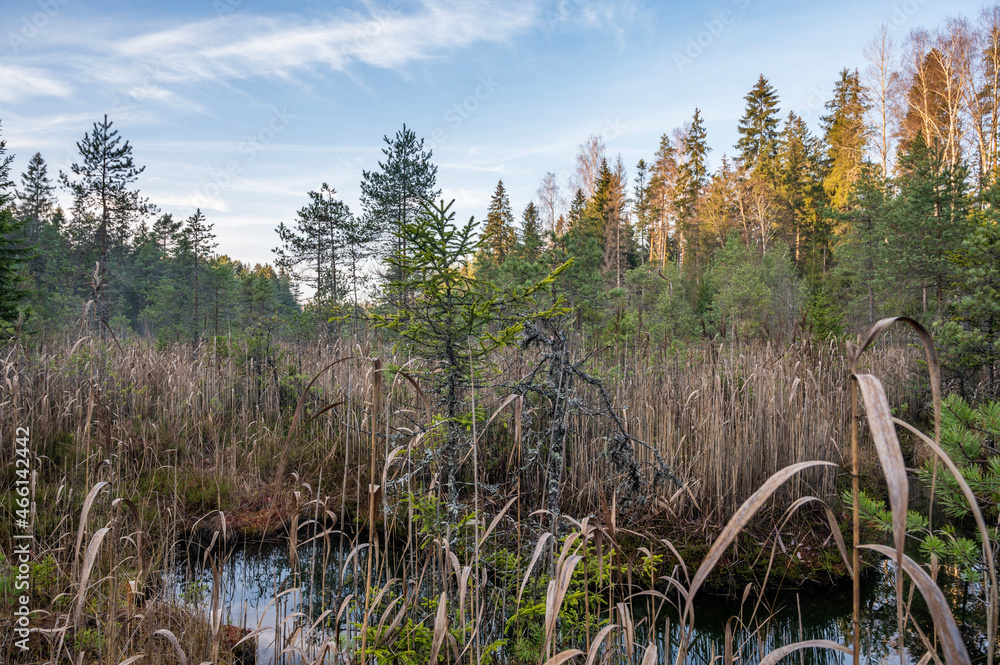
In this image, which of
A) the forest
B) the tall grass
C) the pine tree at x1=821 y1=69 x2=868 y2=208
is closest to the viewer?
the forest

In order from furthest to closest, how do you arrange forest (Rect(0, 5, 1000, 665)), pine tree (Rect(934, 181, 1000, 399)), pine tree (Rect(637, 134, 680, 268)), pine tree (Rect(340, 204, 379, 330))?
pine tree (Rect(637, 134, 680, 268))
pine tree (Rect(340, 204, 379, 330))
pine tree (Rect(934, 181, 1000, 399))
forest (Rect(0, 5, 1000, 665))

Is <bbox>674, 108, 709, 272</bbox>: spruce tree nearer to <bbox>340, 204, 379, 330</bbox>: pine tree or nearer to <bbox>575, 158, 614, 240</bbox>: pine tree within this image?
<bbox>575, 158, 614, 240</bbox>: pine tree

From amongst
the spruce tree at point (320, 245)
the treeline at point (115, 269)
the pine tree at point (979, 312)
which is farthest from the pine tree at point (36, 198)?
the pine tree at point (979, 312)

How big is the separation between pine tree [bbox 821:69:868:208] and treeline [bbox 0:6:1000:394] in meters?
0.11

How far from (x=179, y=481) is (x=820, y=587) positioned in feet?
15.0

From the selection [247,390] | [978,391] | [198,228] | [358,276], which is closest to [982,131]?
[978,391]

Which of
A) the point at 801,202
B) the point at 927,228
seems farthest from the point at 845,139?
the point at 927,228

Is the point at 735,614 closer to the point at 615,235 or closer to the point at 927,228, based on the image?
the point at 927,228

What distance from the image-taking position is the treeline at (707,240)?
19.3 ft

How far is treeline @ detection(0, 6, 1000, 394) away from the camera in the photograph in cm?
589

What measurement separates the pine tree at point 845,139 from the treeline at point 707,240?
0.37 ft

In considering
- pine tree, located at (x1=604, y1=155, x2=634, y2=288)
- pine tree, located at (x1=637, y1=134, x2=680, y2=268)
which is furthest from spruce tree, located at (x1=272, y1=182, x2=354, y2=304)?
pine tree, located at (x1=637, y1=134, x2=680, y2=268)

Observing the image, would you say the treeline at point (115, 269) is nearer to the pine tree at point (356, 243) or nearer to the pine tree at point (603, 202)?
the pine tree at point (356, 243)

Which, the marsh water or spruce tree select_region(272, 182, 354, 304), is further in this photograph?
spruce tree select_region(272, 182, 354, 304)
